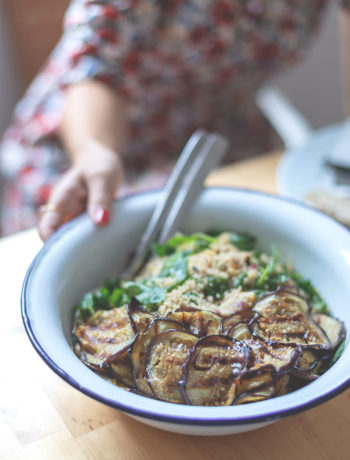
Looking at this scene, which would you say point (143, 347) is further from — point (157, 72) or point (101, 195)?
point (157, 72)

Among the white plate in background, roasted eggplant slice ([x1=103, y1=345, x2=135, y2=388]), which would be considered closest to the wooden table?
roasted eggplant slice ([x1=103, y1=345, x2=135, y2=388])

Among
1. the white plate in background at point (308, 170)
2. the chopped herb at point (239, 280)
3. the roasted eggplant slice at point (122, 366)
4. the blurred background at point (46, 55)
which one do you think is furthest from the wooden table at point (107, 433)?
the blurred background at point (46, 55)

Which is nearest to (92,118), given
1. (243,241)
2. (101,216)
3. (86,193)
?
(86,193)

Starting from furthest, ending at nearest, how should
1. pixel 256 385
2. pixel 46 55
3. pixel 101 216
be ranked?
pixel 46 55 < pixel 101 216 < pixel 256 385

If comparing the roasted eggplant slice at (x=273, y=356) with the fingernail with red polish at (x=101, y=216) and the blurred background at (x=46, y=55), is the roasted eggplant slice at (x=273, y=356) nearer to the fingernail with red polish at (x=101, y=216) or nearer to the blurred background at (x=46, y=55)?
the fingernail with red polish at (x=101, y=216)

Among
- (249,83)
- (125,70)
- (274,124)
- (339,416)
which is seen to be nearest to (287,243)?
(339,416)

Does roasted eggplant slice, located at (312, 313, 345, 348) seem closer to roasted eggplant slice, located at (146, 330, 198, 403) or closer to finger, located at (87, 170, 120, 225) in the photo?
roasted eggplant slice, located at (146, 330, 198, 403)
